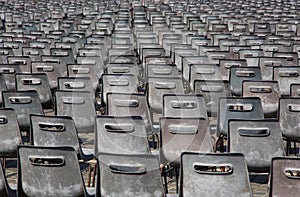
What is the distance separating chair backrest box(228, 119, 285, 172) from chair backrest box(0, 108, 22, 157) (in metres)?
2.45

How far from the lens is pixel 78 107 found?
826 centimetres

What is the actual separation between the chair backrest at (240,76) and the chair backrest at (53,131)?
13.1ft

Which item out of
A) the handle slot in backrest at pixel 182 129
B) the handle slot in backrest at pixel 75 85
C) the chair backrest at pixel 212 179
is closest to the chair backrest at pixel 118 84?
the handle slot in backrest at pixel 75 85

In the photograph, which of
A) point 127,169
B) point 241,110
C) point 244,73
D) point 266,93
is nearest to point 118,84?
point 244,73

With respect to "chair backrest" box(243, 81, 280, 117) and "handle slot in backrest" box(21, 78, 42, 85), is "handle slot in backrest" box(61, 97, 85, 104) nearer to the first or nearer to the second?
"handle slot in backrest" box(21, 78, 42, 85)

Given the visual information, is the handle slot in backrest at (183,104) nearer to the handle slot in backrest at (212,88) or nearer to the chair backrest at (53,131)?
the handle slot in backrest at (212,88)

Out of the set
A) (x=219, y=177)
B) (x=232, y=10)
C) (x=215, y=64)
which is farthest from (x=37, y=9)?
(x=219, y=177)

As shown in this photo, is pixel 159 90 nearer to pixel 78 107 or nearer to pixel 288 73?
pixel 78 107

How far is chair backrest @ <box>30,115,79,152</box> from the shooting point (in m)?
6.68

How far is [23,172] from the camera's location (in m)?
5.69

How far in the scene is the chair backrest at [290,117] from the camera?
7590 mm

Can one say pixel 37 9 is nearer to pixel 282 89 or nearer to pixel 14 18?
pixel 14 18

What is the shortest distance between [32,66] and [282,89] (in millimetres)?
4410

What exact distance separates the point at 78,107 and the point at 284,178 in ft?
12.3
